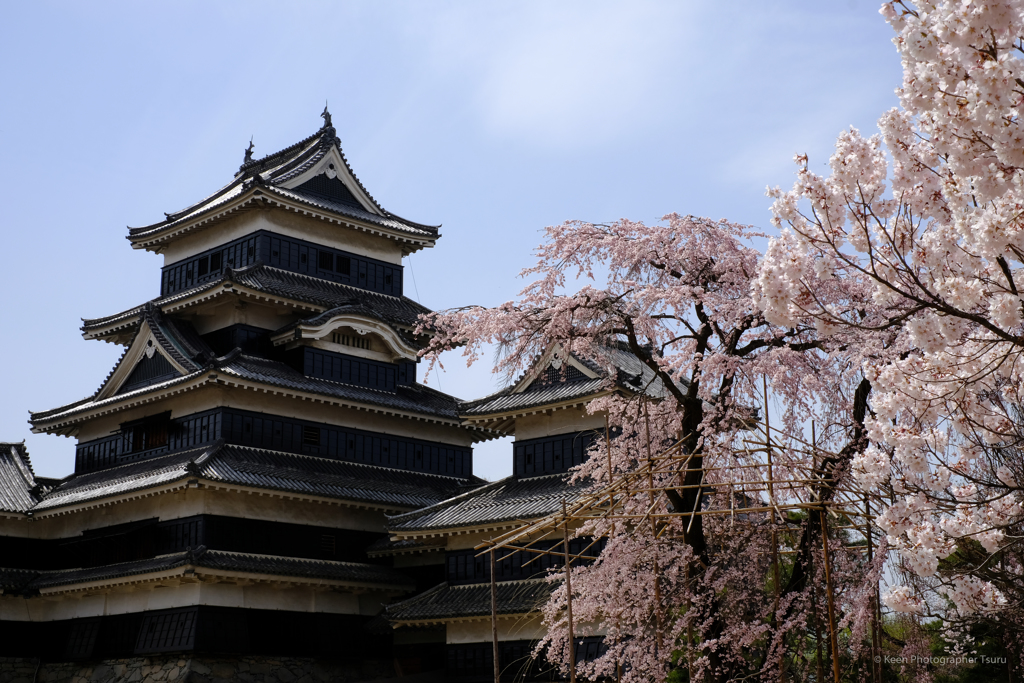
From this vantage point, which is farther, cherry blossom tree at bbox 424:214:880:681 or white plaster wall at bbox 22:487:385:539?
white plaster wall at bbox 22:487:385:539

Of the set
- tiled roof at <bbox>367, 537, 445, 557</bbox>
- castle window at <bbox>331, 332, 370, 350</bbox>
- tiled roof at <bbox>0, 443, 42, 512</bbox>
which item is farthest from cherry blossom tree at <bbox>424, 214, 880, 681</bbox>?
tiled roof at <bbox>0, 443, 42, 512</bbox>

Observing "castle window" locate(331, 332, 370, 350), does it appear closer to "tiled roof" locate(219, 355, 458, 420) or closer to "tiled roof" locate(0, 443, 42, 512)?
"tiled roof" locate(219, 355, 458, 420)

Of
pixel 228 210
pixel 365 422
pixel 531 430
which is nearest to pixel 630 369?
pixel 531 430

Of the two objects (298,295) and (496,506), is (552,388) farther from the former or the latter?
(298,295)

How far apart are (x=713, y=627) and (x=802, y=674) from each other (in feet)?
5.07

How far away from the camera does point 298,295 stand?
103 feet

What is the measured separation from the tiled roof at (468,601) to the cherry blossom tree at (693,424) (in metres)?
5.99

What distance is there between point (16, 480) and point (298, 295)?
12016 millimetres

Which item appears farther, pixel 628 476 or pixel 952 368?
pixel 628 476

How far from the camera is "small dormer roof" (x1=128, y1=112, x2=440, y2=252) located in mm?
32844

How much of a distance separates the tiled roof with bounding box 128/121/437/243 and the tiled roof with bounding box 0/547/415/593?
11305 mm

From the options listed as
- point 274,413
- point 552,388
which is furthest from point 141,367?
point 552,388

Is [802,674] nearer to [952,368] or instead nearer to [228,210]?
[952,368]

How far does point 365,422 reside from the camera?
3250cm
